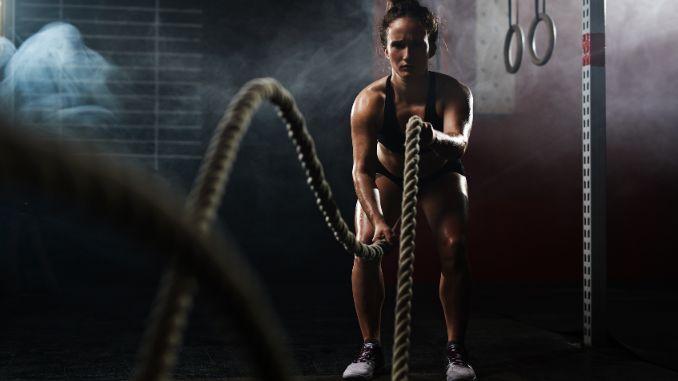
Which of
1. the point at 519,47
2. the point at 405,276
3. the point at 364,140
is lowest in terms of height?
the point at 405,276

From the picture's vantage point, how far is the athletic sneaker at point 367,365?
280cm

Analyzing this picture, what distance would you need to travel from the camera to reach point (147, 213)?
544 millimetres

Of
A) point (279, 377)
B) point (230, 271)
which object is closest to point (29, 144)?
point (230, 271)

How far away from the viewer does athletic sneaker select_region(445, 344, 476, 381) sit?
2.76 meters

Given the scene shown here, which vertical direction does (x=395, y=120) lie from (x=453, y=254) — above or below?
above

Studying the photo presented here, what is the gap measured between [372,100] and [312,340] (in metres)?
1.25

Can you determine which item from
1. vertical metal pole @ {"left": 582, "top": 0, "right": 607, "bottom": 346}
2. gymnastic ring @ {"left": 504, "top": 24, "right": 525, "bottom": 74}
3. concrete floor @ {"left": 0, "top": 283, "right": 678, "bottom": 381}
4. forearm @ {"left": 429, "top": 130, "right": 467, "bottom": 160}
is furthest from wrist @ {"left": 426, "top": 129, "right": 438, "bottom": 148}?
gymnastic ring @ {"left": 504, "top": 24, "right": 525, "bottom": 74}

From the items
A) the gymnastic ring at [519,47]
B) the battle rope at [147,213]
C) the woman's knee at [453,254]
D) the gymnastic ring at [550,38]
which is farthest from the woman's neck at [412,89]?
the battle rope at [147,213]

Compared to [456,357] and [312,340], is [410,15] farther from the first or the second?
[312,340]

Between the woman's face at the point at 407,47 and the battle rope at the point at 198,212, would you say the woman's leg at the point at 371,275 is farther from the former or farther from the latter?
the battle rope at the point at 198,212

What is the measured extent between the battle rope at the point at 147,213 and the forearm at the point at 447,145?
1.63 m

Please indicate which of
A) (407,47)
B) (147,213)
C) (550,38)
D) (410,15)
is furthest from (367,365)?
(550,38)

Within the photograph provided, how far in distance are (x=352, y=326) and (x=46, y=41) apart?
8.95 ft

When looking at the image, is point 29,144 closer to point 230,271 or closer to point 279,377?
point 230,271
